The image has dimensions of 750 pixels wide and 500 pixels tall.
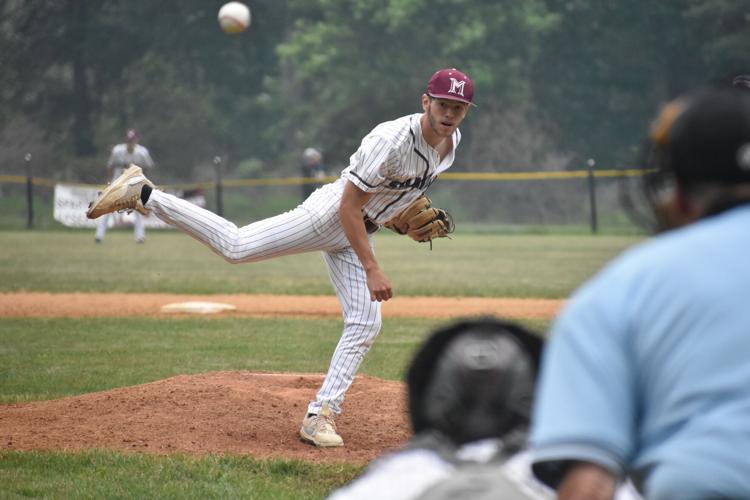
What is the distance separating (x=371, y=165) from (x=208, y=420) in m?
1.60

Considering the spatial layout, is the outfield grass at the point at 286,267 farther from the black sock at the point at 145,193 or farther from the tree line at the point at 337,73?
the tree line at the point at 337,73

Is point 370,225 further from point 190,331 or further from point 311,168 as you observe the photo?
point 311,168

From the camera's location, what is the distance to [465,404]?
2320 millimetres

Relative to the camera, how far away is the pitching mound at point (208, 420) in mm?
5648

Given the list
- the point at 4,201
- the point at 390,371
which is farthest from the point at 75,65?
the point at 390,371

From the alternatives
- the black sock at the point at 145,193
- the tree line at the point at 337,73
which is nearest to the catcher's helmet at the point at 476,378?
the black sock at the point at 145,193

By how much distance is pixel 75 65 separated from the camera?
4275 cm

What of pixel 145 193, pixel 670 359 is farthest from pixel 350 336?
pixel 670 359

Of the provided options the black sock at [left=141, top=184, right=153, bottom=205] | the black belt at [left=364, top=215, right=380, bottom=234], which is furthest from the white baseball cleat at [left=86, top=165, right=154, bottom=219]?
the black belt at [left=364, top=215, right=380, bottom=234]

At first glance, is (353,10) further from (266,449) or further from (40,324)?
(266,449)

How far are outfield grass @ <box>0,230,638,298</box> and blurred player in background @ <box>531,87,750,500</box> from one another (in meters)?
11.5

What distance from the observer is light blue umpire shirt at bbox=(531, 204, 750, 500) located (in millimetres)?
1907

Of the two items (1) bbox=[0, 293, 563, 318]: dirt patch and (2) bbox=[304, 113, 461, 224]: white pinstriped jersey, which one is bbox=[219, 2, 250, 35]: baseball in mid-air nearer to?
(1) bbox=[0, 293, 563, 318]: dirt patch

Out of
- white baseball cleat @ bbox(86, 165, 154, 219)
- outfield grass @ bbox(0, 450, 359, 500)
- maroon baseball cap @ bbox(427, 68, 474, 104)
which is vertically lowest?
outfield grass @ bbox(0, 450, 359, 500)
